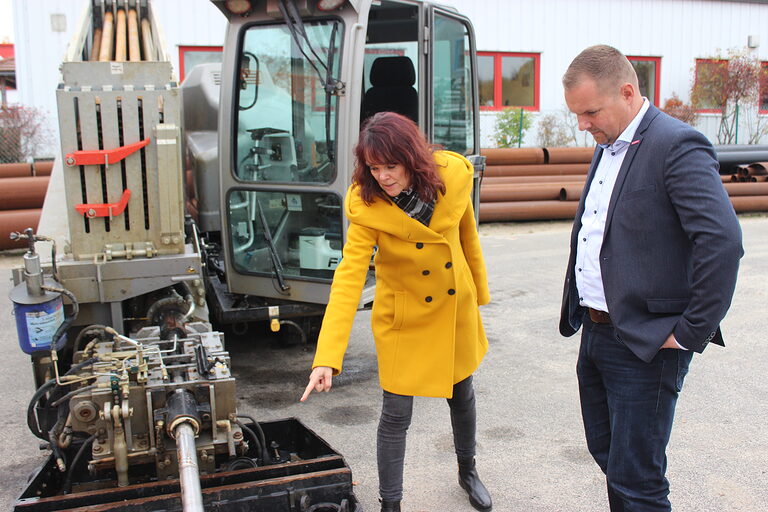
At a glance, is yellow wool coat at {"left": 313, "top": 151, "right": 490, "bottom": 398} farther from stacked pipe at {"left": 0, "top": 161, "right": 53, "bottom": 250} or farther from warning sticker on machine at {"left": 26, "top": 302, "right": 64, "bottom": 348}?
stacked pipe at {"left": 0, "top": 161, "right": 53, "bottom": 250}

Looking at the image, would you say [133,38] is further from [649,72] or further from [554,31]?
[649,72]

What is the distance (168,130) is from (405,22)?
238cm

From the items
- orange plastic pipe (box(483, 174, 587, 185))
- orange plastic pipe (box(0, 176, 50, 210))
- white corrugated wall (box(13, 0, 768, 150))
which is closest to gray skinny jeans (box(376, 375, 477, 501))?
orange plastic pipe (box(0, 176, 50, 210))

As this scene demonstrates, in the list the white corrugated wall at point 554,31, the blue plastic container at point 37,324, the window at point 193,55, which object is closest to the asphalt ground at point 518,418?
the blue plastic container at point 37,324

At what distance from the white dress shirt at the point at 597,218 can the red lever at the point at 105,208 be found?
2460 millimetres

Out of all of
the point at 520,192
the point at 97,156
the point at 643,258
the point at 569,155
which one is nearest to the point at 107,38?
the point at 97,156

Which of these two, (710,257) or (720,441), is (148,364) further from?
(720,441)

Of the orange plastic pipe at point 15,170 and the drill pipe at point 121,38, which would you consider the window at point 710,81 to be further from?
the drill pipe at point 121,38

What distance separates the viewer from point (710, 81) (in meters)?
19.1

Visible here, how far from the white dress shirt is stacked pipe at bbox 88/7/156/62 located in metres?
2.86

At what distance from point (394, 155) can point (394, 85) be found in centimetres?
297

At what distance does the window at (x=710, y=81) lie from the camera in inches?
749

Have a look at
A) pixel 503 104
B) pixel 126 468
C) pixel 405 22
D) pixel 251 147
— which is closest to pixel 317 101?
pixel 251 147

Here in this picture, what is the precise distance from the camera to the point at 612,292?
267 centimetres
